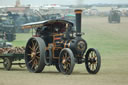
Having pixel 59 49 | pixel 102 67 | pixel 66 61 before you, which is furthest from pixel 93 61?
pixel 102 67

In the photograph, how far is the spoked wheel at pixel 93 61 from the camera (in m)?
17.2

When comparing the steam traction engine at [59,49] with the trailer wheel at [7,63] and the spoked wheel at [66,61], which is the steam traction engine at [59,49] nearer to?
the spoked wheel at [66,61]

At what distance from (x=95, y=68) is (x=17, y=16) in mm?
29863

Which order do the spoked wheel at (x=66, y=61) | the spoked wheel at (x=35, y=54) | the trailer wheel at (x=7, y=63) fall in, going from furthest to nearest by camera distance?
the trailer wheel at (x=7, y=63)
the spoked wheel at (x=35, y=54)
the spoked wheel at (x=66, y=61)

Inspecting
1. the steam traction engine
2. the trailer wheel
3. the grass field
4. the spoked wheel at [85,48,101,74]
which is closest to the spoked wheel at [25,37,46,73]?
the steam traction engine

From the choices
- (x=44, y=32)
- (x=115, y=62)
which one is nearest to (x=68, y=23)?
(x=44, y=32)

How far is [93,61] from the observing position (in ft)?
57.6

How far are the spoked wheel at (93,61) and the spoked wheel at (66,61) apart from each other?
790 millimetres

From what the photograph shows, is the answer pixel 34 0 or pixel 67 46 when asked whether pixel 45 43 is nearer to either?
pixel 67 46

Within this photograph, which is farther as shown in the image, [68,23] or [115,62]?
[115,62]

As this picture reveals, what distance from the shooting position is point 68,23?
18.8 meters

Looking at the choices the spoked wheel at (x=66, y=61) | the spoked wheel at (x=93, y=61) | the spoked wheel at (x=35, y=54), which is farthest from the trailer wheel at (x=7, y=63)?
the spoked wheel at (x=93, y=61)

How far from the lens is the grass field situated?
15.0 m

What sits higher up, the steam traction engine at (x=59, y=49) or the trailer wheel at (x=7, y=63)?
the steam traction engine at (x=59, y=49)
